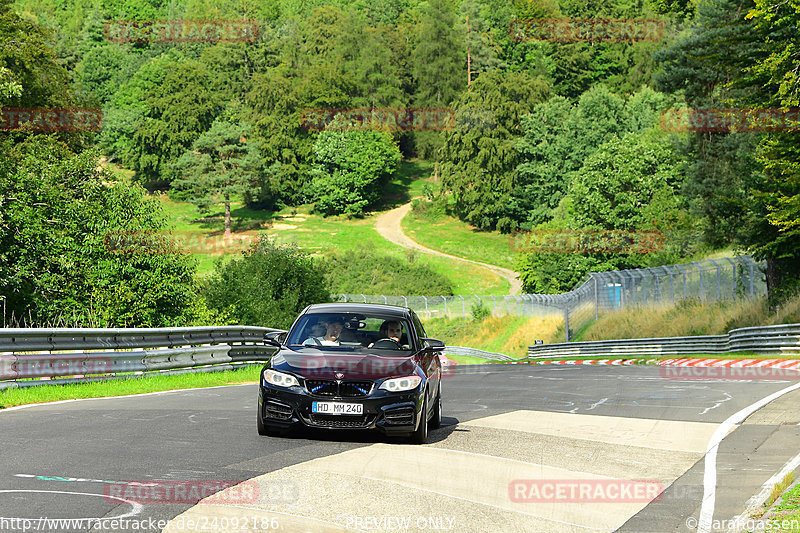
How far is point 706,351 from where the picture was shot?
36.8 meters

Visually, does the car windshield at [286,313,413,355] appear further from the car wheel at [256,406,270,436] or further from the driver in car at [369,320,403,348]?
the car wheel at [256,406,270,436]

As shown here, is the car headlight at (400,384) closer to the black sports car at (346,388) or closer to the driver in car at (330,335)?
the black sports car at (346,388)

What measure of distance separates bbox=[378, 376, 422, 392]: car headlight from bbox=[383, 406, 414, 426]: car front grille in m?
→ 0.22

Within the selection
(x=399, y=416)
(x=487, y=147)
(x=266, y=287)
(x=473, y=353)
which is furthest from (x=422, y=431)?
(x=487, y=147)

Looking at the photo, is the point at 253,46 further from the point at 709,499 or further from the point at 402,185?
the point at 709,499

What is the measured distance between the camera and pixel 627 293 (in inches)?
1980

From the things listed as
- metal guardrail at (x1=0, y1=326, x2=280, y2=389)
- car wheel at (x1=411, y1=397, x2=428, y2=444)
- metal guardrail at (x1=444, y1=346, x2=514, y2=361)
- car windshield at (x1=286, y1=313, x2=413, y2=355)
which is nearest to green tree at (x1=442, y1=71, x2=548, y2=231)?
metal guardrail at (x1=444, y1=346, x2=514, y2=361)

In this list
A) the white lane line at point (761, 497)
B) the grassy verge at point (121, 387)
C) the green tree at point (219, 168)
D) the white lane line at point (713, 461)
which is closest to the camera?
the white lane line at point (761, 497)

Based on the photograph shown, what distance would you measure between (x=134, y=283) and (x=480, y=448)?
1058 inches

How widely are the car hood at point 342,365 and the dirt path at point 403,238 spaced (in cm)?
8219

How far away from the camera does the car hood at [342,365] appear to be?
420 inches

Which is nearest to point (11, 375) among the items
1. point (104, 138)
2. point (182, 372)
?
point (182, 372)

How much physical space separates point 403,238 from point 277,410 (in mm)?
99230

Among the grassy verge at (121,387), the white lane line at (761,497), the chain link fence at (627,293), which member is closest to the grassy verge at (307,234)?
the chain link fence at (627,293)
